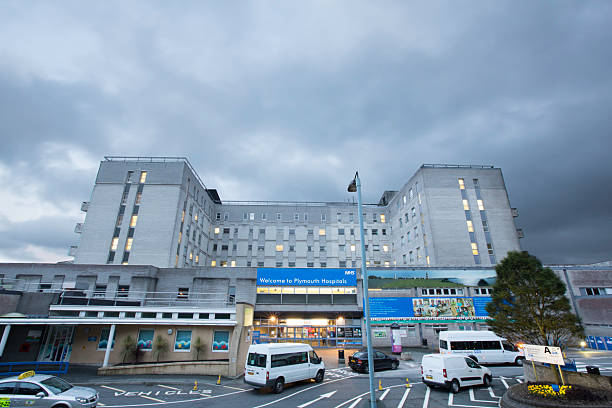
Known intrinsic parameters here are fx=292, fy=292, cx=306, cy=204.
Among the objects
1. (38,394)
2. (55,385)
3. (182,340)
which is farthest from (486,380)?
(38,394)

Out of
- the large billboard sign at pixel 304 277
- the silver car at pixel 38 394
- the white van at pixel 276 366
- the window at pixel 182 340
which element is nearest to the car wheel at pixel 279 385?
the white van at pixel 276 366

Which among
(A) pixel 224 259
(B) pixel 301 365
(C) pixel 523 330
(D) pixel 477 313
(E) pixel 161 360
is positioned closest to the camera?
(C) pixel 523 330

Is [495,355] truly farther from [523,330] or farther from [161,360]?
[161,360]

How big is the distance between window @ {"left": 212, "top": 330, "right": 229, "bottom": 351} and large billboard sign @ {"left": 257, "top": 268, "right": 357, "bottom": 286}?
11917mm

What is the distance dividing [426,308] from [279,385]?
24.0 meters

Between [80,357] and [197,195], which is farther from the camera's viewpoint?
[197,195]

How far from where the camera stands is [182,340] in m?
22.6

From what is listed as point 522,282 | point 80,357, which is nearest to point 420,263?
point 522,282

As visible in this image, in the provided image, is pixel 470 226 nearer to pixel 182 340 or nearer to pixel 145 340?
pixel 182 340

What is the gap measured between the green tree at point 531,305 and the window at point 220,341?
17.9 meters

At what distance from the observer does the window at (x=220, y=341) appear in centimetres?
2233

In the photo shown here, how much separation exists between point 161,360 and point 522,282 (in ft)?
79.6

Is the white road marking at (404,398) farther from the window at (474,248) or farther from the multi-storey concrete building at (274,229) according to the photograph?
the window at (474,248)

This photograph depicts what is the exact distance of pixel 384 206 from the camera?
218 ft
